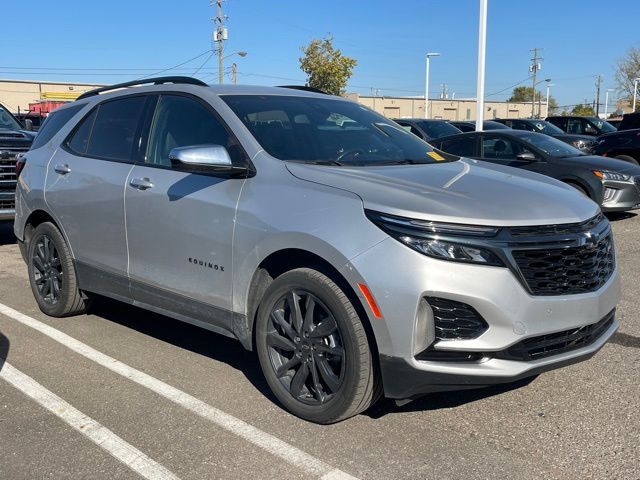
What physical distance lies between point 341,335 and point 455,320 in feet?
1.92

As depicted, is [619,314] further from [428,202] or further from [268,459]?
[268,459]

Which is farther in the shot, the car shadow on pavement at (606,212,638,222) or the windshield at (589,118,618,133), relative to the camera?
the windshield at (589,118,618,133)

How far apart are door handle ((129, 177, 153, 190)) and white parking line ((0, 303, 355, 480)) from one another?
1.23 m

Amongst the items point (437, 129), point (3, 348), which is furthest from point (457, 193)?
point (437, 129)

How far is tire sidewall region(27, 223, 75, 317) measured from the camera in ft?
16.8

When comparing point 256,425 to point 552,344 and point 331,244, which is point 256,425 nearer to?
point 331,244

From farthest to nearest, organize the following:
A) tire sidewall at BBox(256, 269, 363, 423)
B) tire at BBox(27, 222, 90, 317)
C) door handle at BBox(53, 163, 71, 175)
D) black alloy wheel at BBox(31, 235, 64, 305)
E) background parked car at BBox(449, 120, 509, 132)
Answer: background parked car at BBox(449, 120, 509, 132) < black alloy wheel at BBox(31, 235, 64, 305) < tire at BBox(27, 222, 90, 317) < door handle at BBox(53, 163, 71, 175) < tire sidewall at BBox(256, 269, 363, 423)

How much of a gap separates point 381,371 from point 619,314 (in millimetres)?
3054

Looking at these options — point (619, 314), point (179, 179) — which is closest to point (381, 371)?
point (179, 179)

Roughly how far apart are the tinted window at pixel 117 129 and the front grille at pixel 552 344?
2.98 meters

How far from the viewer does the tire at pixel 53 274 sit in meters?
5.15

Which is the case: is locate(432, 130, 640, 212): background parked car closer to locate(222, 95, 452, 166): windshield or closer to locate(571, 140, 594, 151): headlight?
locate(571, 140, 594, 151): headlight

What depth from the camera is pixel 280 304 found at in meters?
3.48

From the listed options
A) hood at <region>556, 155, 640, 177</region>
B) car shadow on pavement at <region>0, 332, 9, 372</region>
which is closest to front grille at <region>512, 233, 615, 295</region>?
car shadow on pavement at <region>0, 332, 9, 372</region>
